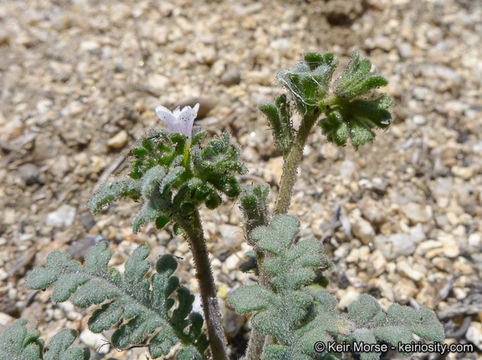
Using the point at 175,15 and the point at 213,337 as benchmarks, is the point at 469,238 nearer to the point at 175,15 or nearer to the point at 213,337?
the point at 213,337

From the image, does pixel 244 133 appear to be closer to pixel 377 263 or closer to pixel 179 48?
pixel 179 48

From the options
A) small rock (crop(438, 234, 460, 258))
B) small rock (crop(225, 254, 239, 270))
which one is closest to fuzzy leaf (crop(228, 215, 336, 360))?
small rock (crop(225, 254, 239, 270))

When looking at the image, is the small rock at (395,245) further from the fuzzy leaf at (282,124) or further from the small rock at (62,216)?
the small rock at (62,216)

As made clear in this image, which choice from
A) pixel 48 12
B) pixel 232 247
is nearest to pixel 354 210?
pixel 232 247

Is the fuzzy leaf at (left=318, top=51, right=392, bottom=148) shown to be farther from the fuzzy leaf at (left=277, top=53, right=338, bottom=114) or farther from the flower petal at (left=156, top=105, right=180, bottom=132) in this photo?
the flower petal at (left=156, top=105, right=180, bottom=132)

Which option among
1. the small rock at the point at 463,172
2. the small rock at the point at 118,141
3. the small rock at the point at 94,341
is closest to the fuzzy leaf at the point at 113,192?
the small rock at the point at 94,341
